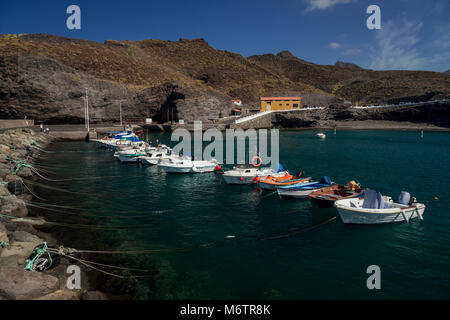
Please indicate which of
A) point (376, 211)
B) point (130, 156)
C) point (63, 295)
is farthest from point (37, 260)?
point (130, 156)

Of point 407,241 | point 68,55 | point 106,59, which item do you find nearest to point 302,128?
point 106,59

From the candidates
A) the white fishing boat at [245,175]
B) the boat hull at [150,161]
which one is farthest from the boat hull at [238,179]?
the boat hull at [150,161]

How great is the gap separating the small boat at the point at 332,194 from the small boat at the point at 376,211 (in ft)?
5.42

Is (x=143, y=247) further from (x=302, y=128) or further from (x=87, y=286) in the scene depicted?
(x=302, y=128)

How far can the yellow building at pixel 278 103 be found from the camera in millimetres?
122312

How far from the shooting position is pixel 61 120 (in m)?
90.8

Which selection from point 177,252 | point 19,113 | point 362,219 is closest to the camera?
point 177,252

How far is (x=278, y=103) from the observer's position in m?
124

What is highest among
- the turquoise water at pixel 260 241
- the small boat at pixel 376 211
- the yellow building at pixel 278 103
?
the yellow building at pixel 278 103

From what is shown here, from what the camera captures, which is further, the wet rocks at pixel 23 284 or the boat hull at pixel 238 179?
the boat hull at pixel 238 179

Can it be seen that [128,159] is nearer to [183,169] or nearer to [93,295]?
[183,169]

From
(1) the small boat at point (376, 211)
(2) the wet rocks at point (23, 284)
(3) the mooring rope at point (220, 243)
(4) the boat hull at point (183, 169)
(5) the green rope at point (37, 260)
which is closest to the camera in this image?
(2) the wet rocks at point (23, 284)

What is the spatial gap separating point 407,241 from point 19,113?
100834 millimetres

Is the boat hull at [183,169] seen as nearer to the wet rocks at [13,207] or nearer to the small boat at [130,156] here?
the small boat at [130,156]
